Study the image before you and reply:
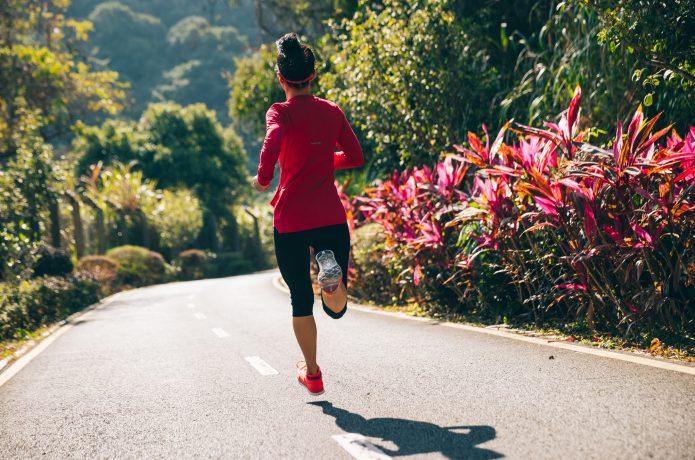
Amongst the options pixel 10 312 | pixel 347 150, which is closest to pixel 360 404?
pixel 347 150

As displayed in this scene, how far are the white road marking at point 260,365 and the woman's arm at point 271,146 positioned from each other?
2.15 meters

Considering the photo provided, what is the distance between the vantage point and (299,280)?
5.01 m

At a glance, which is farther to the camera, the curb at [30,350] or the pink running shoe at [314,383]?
the curb at [30,350]

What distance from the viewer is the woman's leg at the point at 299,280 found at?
4953mm

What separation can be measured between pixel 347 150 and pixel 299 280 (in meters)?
0.93

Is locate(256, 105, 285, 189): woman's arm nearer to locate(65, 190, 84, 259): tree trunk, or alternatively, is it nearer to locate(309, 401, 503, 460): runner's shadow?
locate(309, 401, 503, 460): runner's shadow

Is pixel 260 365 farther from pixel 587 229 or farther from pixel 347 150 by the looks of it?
pixel 587 229

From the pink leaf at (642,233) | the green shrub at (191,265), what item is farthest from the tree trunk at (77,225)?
the pink leaf at (642,233)

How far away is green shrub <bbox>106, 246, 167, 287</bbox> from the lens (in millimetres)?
27278

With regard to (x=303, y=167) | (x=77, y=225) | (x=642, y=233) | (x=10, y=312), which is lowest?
(x=10, y=312)

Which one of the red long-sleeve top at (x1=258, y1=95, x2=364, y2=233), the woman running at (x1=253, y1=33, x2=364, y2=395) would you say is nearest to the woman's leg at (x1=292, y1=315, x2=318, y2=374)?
the woman running at (x1=253, y1=33, x2=364, y2=395)

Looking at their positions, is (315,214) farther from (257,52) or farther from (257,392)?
Answer: (257,52)

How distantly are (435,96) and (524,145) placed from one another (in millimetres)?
6020

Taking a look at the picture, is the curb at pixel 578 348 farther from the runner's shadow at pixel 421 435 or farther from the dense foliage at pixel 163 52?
the dense foliage at pixel 163 52
